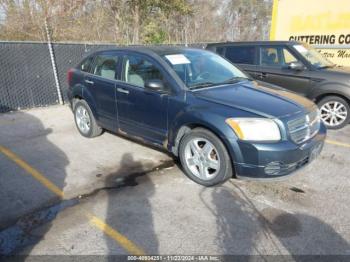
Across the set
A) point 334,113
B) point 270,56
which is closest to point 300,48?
point 270,56

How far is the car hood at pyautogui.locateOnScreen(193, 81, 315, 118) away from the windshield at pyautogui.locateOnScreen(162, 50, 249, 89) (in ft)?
0.67

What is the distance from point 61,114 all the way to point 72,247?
18.3 feet

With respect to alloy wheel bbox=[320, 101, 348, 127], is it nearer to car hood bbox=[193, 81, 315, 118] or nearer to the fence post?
car hood bbox=[193, 81, 315, 118]

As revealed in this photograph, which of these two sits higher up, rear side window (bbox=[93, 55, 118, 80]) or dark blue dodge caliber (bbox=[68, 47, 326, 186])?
rear side window (bbox=[93, 55, 118, 80])

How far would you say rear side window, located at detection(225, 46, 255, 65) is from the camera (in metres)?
7.09

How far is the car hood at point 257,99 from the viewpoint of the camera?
3.58m

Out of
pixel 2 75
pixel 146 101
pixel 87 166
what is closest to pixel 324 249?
pixel 146 101

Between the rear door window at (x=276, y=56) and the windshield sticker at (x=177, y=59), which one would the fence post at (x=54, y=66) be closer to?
the windshield sticker at (x=177, y=59)

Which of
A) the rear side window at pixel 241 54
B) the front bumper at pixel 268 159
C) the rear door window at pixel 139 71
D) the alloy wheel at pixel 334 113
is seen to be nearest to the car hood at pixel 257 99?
the front bumper at pixel 268 159

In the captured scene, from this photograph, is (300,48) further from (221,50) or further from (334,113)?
(221,50)

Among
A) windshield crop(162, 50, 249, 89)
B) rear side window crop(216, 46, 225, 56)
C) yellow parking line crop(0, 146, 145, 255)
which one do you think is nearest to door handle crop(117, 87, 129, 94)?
windshield crop(162, 50, 249, 89)

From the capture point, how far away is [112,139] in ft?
18.7

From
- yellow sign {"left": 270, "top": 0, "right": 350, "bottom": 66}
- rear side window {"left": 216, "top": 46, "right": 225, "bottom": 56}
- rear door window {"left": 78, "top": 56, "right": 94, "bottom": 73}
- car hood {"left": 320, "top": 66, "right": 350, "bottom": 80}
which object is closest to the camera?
rear door window {"left": 78, "top": 56, "right": 94, "bottom": 73}

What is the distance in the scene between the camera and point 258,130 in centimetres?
339
